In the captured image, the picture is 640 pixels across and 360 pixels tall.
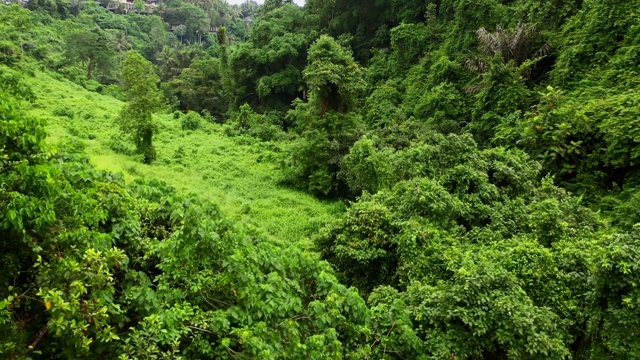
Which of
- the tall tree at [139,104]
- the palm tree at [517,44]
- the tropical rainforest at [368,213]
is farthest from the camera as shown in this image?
the tall tree at [139,104]

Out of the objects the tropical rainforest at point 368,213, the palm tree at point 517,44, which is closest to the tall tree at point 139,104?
the tropical rainforest at point 368,213

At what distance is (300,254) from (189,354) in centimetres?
205

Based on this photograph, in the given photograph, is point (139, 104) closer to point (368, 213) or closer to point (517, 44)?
point (368, 213)

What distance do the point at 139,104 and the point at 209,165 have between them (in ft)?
12.3

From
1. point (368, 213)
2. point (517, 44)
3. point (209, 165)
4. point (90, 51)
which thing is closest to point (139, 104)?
point (209, 165)

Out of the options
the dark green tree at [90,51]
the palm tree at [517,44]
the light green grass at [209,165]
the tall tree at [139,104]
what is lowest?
the light green grass at [209,165]

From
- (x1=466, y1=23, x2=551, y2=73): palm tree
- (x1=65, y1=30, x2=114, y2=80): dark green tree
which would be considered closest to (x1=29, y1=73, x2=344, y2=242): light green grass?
(x1=466, y1=23, x2=551, y2=73): palm tree

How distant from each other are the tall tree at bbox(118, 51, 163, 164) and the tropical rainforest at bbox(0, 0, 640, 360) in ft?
0.29

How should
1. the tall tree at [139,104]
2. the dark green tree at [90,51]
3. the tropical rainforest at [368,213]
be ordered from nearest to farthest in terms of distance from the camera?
the tropical rainforest at [368,213], the tall tree at [139,104], the dark green tree at [90,51]

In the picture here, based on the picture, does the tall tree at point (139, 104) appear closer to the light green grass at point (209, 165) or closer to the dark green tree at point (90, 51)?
the light green grass at point (209, 165)

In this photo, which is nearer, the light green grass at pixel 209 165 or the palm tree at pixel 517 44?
the light green grass at pixel 209 165

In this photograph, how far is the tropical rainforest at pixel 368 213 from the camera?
373 centimetres

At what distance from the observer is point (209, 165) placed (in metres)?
18.3

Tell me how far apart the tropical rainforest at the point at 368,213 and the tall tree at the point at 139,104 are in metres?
0.09
